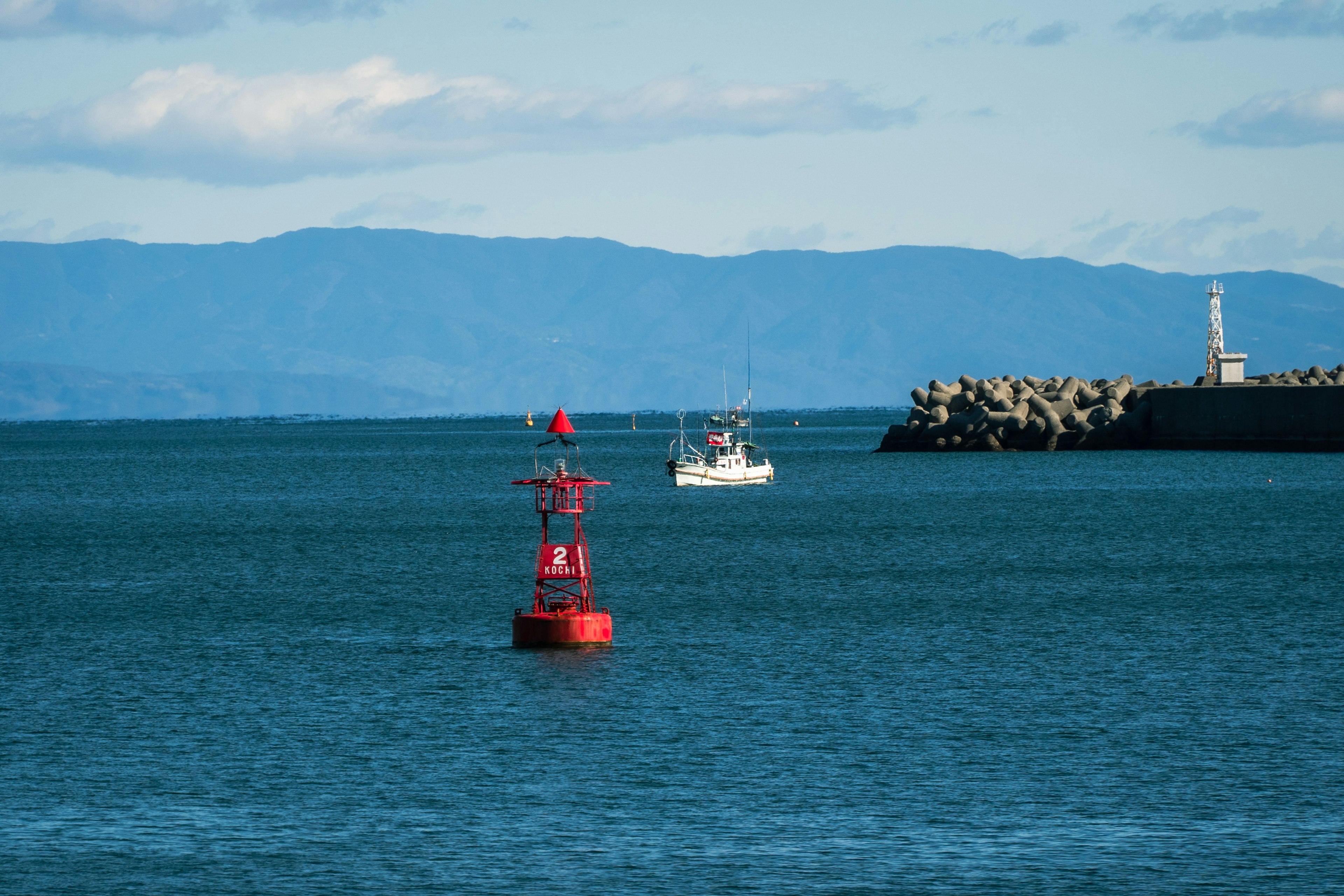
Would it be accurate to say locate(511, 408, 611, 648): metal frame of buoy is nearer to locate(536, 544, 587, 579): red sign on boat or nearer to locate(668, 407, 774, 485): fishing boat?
locate(536, 544, 587, 579): red sign on boat

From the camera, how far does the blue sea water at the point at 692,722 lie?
2006 cm

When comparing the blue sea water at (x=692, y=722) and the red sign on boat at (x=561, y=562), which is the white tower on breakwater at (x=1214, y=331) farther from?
the red sign on boat at (x=561, y=562)

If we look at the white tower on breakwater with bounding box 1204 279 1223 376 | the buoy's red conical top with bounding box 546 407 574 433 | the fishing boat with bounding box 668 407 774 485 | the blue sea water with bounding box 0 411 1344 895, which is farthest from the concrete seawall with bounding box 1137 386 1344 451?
the buoy's red conical top with bounding box 546 407 574 433

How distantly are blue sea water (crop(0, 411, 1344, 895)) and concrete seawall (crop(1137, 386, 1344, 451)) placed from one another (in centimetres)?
4771

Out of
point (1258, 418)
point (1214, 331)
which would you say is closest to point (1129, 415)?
point (1258, 418)

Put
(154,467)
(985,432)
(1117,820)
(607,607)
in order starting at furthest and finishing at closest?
(154,467) → (985,432) → (607,607) → (1117,820)

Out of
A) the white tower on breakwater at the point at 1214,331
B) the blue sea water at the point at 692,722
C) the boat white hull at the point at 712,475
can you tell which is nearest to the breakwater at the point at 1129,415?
the white tower on breakwater at the point at 1214,331

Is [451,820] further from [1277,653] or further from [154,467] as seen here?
[154,467]

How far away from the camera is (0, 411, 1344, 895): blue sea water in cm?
2006

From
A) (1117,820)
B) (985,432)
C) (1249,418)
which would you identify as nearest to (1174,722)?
(1117,820)

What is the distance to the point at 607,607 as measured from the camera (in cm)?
4316

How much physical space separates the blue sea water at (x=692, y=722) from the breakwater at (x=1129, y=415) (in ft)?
159

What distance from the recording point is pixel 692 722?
90.8ft

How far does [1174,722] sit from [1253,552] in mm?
31729
